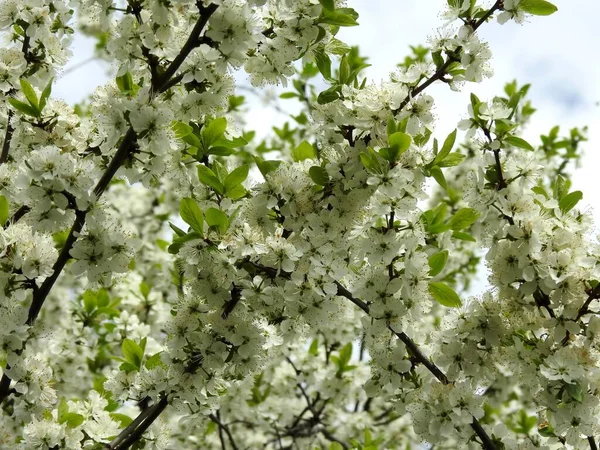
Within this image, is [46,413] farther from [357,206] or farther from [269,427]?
[269,427]

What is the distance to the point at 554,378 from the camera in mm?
2502

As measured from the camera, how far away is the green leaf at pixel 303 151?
297 centimetres

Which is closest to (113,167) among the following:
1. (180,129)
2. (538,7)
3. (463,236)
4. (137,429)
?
(180,129)

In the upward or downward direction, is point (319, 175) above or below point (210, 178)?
below

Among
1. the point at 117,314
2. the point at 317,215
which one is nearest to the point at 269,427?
the point at 117,314

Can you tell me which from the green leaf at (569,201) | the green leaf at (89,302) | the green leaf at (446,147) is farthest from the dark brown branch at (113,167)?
the green leaf at (89,302)

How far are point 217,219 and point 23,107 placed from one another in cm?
113

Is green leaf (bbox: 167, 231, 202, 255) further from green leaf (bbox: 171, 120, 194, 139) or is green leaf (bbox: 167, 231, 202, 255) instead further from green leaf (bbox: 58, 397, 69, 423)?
green leaf (bbox: 58, 397, 69, 423)

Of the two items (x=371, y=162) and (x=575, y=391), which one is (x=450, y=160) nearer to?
(x=371, y=162)

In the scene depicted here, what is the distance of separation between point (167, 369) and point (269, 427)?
2966mm

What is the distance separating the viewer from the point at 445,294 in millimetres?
2775

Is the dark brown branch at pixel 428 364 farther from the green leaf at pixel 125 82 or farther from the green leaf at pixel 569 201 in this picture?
the green leaf at pixel 125 82

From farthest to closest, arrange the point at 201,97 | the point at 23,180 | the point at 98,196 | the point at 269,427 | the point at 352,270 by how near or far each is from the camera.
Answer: the point at 269,427
the point at 352,270
the point at 201,97
the point at 98,196
the point at 23,180

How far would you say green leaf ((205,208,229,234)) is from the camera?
2.52 meters
